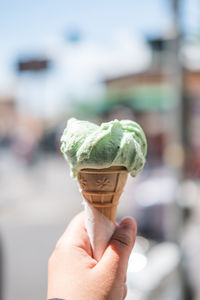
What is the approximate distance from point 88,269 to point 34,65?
13665mm

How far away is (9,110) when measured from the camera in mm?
29875

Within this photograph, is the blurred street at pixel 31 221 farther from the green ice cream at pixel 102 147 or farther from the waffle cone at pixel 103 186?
the green ice cream at pixel 102 147

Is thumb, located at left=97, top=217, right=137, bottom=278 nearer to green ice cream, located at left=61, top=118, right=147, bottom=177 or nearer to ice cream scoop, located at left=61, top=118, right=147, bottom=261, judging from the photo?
ice cream scoop, located at left=61, top=118, right=147, bottom=261

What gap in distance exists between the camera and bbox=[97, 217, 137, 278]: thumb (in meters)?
1.20

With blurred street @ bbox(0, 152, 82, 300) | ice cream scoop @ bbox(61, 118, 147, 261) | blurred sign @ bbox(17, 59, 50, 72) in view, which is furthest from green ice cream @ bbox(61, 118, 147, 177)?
blurred sign @ bbox(17, 59, 50, 72)

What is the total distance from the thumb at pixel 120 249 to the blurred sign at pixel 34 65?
13.1 m

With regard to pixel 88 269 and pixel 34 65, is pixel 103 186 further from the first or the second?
pixel 34 65

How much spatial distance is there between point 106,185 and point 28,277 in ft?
10.3

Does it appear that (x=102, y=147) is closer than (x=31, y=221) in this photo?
Yes

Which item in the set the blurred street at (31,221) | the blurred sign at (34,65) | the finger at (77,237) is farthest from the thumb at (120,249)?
the blurred sign at (34,65)

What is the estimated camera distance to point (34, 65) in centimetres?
1407

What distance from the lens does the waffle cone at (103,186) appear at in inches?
54.4

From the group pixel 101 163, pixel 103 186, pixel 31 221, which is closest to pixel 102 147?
pixel 101 163

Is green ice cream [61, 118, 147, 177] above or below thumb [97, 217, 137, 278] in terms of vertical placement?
above
